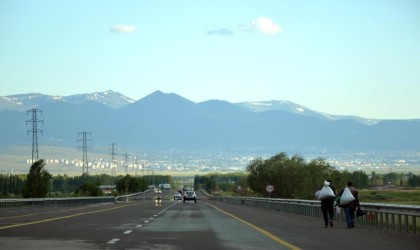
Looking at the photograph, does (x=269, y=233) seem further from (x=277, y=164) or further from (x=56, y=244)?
(x=277, y=164)

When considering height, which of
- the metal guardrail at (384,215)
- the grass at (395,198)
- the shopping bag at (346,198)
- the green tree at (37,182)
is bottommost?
the metal guardrail at (384,215)

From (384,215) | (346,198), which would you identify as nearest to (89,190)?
(384,215)

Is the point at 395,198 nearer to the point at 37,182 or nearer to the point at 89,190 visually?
the point at 37,182

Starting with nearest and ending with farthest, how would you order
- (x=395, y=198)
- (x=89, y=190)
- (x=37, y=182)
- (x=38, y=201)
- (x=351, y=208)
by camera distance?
(x=351, y=208) < (x=38, y=201) < (x=37, y=182) < (x=395, y=198) < (x=89, y=190)

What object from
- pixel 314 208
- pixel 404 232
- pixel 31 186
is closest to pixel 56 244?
pixel 404 232

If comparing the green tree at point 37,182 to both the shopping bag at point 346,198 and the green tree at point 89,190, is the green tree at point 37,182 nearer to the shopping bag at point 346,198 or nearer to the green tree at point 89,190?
the green tree at point 89,190

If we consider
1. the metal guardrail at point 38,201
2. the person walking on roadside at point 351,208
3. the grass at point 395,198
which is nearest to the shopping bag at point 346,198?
the person walking on roadside at point 351,208

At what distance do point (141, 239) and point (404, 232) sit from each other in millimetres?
10654

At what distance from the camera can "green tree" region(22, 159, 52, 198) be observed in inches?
4732

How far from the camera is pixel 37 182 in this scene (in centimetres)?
12100

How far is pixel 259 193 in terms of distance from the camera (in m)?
146

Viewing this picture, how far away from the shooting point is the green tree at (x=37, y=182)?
120 meters

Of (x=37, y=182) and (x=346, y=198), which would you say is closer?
(x=346, y=198)

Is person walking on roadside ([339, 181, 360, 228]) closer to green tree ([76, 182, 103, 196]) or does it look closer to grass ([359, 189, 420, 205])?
grass ([359, 189, 420, 205])
